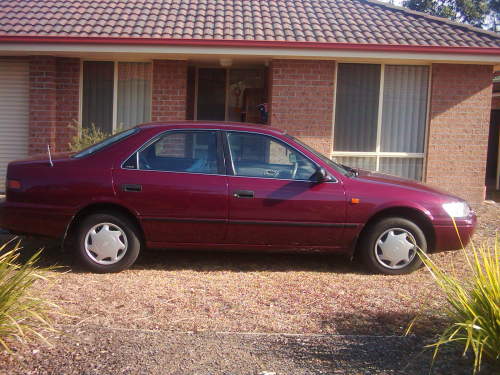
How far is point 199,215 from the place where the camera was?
6070 mm

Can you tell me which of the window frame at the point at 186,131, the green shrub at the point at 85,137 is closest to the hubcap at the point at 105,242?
the window frame at the point at 186,131

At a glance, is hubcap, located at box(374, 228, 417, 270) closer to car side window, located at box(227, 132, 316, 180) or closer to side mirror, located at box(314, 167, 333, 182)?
side mirror, located at box(314, 167, 333, 182)

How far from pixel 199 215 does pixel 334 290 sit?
1.58 meters

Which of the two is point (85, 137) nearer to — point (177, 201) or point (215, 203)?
point (177, 201)

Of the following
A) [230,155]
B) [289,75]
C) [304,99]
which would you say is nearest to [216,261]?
[230,155]

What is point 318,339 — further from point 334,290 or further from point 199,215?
point 199,215

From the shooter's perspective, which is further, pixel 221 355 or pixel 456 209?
pixel 456 209

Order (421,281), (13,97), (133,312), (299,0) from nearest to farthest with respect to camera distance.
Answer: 1. (133,312)
2. (421,281)
3. (13,97)
4. (299,0)

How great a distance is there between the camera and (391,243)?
6188 millimetres

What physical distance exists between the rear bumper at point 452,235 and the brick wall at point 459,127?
4.56 metres

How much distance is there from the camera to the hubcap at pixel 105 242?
238 inches

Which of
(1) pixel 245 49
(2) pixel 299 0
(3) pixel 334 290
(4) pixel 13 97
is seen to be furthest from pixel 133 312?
(2) pixel 299 0

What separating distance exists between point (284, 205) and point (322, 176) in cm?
50

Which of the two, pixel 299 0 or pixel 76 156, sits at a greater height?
pixel 299 0
